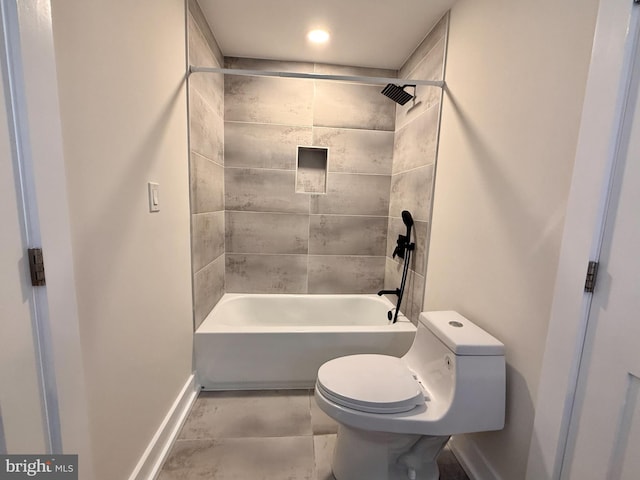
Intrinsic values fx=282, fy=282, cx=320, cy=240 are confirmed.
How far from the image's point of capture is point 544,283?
3.26 ft

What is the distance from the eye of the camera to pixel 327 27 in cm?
187

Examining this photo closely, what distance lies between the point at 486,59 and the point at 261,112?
167 cm

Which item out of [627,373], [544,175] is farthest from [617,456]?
[544,175]

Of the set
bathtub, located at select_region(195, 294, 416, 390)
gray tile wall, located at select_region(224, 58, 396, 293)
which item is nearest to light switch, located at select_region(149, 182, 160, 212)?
bathtub, located at select_region(195, 294, 416, 390)

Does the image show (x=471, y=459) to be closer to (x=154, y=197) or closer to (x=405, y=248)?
(x=405, y=248)

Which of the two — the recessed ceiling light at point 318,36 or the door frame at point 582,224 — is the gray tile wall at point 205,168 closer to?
the recessed ceiling light at point 318,36

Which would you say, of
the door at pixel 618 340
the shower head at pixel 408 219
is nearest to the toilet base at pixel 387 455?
the door at pixel 618 340

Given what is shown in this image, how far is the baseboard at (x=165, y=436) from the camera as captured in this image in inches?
47.0

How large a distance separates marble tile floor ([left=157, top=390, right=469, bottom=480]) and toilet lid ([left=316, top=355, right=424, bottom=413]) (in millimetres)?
493

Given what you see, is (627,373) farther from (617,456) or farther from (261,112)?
(261,112)

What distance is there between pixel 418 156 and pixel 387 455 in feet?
5.85

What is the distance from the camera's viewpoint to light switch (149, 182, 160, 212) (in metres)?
1.22

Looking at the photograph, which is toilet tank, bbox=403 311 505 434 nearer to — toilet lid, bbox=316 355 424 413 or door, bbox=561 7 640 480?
toilet lid, bbox=316 355 424 413

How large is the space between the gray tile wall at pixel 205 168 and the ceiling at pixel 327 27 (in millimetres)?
177
